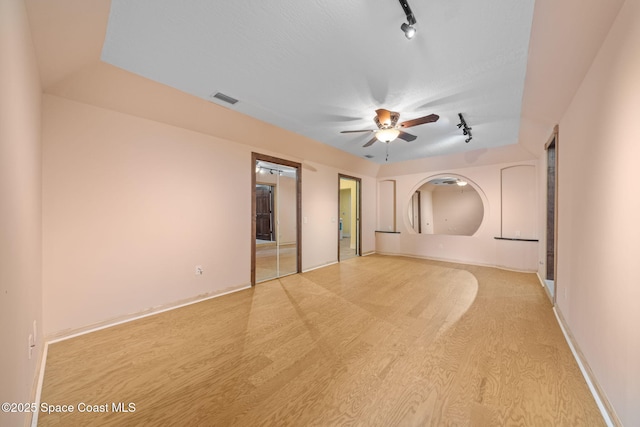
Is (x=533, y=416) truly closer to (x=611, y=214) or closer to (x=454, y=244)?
(x=611, y=214)

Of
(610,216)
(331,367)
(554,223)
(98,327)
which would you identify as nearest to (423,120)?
(610,216)

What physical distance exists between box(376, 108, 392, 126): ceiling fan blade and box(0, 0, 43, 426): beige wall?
289 cm

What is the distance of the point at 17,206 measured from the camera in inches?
52.9

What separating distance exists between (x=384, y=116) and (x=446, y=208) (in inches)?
324

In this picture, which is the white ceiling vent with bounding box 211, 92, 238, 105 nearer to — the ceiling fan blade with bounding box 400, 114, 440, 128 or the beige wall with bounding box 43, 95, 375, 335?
the beige wall with bounding box 43, 95, 375, 335

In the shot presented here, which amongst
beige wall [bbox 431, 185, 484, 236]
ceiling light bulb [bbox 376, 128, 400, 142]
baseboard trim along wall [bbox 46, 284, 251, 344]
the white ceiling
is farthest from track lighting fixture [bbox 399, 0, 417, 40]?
beige wall [bbox 431, 185, 484, 236]

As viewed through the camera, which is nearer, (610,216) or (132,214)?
(610,216)

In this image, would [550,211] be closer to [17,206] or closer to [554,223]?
[554,223]

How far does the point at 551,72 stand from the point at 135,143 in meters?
4.36

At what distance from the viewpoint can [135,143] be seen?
2785 millimetres

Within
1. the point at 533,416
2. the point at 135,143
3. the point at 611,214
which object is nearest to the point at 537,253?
the point at 611,214

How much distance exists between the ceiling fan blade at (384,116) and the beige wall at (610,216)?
1.68m

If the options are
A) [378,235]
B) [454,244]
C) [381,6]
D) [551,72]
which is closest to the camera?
[381,6]

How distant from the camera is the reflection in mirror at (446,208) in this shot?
9.07m
